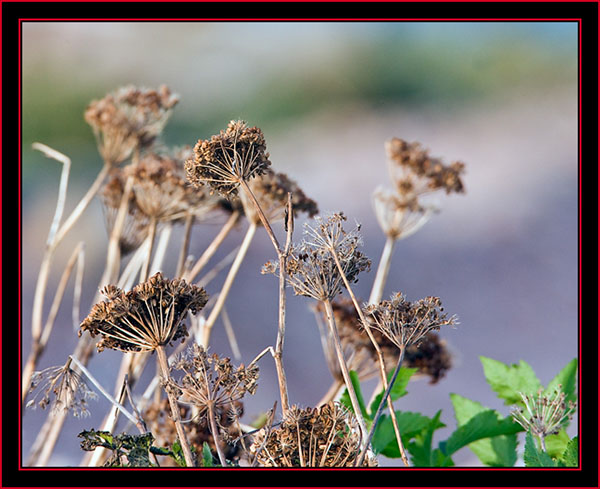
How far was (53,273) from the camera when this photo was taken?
3.11 metres

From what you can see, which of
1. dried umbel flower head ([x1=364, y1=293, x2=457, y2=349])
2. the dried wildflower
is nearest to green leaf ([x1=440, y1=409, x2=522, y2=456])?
dried umbel flower head ([x1=364, y1=293, x2=457, y2=349])

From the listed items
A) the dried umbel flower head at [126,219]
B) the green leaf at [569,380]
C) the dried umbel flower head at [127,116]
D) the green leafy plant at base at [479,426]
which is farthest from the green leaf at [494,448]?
the dried umbel flower head at [127,116]

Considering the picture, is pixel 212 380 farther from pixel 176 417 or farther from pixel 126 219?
pixel 126 219

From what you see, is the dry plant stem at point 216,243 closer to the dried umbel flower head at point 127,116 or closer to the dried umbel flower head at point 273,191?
the dried umbel flower head at point 273,191

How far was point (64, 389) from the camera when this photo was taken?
2.73ft

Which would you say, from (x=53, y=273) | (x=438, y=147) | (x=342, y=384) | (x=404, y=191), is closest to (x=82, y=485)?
(x=342, y=384)

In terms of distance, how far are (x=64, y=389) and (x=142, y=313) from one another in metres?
0.15

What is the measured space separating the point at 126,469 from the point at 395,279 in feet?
8.90

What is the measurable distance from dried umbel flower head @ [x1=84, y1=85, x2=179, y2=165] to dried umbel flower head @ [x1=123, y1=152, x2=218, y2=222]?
0.19 meters

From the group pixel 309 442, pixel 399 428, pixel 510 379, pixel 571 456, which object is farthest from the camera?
pixel 510 379

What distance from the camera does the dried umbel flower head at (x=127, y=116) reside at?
5.11ft

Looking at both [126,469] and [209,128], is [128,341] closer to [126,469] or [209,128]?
[126,469]

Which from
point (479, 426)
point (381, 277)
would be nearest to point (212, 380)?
point (479, 426)

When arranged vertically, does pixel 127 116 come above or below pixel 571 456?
above
